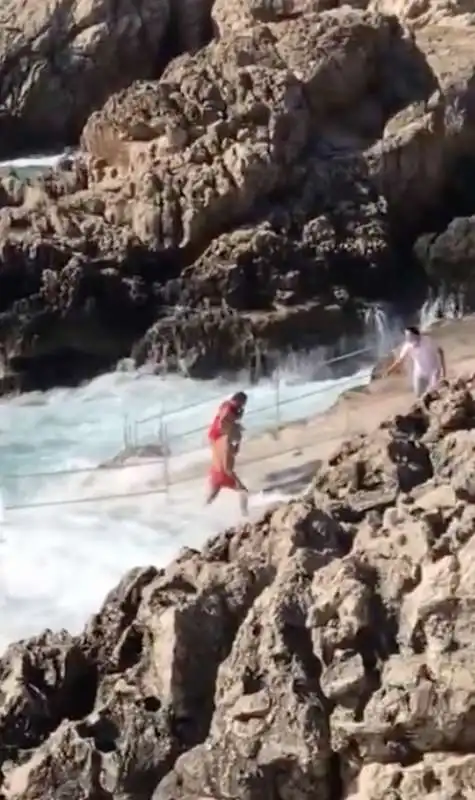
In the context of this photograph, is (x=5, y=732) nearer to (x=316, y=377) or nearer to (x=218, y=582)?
(x=218, y=582)

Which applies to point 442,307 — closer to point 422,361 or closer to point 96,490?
point 422,361

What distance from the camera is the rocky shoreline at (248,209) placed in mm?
16594

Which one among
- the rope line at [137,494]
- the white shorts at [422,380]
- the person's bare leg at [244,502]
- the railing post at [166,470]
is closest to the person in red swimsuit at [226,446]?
the person's bare leg at [244,502]

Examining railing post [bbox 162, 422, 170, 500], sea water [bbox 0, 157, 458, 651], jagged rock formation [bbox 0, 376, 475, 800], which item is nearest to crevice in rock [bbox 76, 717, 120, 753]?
jagged rock formation [bbox 0, 376, 475, 800]

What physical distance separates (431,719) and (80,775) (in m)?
1.55

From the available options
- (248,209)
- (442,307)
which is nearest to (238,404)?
(248,209)

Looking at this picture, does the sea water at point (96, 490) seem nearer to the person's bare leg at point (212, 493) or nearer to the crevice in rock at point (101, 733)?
the person's bare leg at point (212, 493)

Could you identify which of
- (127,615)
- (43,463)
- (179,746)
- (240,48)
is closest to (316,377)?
(43,463)

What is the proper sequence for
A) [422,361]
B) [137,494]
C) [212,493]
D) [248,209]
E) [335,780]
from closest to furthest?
[335,780] → [212,493] → [137,494] → [422,361] → [248,209]

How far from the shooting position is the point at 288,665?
510cm

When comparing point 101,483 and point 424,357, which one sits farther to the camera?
point 101,483

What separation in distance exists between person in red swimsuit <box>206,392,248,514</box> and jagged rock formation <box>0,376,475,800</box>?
349 centimetres

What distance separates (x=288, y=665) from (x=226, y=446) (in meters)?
5.14

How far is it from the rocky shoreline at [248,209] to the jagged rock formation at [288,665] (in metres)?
9.97
